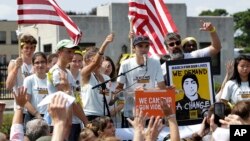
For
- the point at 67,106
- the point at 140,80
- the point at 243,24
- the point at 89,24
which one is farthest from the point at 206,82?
the point at 243,24

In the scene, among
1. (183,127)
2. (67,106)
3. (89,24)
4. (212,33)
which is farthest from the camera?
(89,24)

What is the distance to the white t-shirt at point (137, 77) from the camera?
9219 mm

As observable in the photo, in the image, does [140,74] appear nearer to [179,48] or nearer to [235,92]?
[179,48]

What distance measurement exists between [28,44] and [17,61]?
1.66 ft

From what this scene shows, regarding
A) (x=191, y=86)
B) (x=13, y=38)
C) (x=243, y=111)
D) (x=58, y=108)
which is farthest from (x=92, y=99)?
(x=13, y=38)

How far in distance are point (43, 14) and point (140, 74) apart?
243 centimetres

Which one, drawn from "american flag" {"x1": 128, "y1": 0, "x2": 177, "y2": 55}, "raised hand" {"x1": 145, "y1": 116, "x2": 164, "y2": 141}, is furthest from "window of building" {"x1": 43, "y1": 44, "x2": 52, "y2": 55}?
"raised hand" {"x1": 145, "y1": 116, "x2": 164, "y2": 141}

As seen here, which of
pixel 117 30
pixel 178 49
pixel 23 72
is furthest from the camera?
pixel 117 30

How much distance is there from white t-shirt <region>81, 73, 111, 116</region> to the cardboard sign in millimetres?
1016

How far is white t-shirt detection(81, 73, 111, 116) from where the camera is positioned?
361 inches

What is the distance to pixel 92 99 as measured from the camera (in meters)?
9.20

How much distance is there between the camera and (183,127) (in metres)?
9.38

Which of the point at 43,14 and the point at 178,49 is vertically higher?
the point at 43,14

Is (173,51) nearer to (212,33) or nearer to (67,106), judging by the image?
(212,33)
